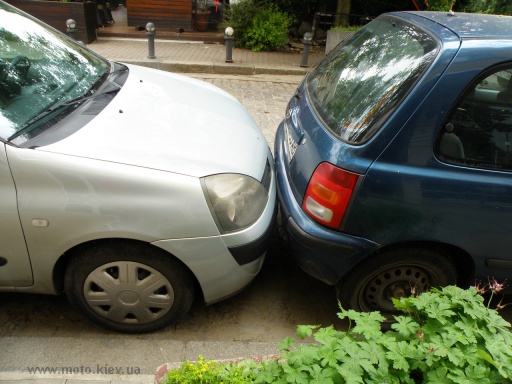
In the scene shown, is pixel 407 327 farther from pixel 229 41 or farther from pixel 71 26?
pixel 71 26

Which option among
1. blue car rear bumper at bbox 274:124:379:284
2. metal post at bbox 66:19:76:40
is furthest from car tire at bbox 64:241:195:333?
metal post at bbox 66:19:76:40

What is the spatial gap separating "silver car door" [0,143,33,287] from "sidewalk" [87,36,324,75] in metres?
6.49

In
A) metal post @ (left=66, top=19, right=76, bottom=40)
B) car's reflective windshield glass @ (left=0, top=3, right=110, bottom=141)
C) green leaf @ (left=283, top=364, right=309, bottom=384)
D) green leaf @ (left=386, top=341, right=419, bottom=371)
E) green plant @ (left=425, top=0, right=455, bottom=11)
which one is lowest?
green leaf @ (left=283, top=364, right=309, bottom=384)

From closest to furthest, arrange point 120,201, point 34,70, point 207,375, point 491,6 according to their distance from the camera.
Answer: point 207,375
point 120,201
point 34,70
point 491,6

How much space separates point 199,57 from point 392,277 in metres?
7.42

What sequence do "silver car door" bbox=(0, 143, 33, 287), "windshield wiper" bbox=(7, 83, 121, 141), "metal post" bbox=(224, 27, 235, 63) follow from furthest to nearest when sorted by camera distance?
"metal post" bbox=(224, 27, 235, 63), "windshield wiper" bbox=(7, 83, 121, 141), "silver car door" bbox=(0, 143, 33, 287)

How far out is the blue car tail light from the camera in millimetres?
2309

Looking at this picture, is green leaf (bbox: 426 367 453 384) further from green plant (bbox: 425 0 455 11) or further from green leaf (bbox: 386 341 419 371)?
green plant (bbox: 425 0 455 11)

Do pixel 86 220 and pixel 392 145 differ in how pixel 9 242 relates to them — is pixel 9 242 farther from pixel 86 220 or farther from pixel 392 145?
pixel 392 145

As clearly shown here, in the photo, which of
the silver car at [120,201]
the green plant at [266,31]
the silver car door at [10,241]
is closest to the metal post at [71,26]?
the green plant at [266,31]

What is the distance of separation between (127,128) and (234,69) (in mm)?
6192

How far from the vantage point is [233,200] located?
240cm

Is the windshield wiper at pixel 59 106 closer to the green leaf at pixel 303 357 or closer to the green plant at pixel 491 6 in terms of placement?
the green leaf at pixel 303 357

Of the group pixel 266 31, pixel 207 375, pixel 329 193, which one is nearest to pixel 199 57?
pixel 266 31
